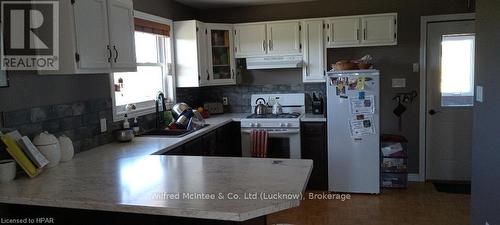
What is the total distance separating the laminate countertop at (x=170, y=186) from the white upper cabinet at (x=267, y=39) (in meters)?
2.44

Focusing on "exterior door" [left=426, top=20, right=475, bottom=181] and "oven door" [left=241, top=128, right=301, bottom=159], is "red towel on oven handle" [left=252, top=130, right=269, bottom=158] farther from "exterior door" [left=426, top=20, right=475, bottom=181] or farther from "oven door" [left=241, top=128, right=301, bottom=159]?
"exterior door" [left=426, top=20, right=475, bottom=181]

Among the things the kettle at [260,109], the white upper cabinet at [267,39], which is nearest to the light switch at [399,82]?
the white upper cabinet at [267,39]

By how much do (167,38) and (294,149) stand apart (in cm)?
193

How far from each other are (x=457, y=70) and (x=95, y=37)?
3.95 m

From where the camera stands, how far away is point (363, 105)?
3.88 m

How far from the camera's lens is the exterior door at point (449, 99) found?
4270 mm

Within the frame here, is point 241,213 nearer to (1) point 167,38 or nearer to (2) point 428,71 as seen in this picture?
(1) point 167,38

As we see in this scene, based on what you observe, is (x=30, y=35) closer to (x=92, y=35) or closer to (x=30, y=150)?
(x=92, y=35)

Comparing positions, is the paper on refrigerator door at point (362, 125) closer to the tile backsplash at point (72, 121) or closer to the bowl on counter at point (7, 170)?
the tile backsplash at point (72, 121)

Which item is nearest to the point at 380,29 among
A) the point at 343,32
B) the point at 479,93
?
the point at 343,32

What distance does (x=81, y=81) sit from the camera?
2760mm

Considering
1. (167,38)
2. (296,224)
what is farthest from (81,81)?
(296,224)

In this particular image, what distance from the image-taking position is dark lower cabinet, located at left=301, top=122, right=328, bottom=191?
414 centimetres

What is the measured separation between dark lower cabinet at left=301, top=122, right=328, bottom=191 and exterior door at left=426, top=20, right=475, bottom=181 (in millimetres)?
1361
